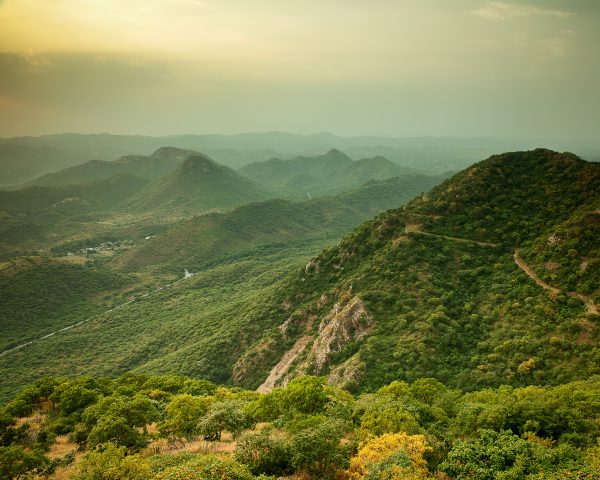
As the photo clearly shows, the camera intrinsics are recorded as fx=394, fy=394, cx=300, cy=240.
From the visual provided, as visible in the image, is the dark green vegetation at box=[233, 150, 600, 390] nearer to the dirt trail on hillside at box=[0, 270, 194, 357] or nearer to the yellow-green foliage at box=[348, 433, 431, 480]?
the yellow-green foliage at box=[348, 433, 431, 480]

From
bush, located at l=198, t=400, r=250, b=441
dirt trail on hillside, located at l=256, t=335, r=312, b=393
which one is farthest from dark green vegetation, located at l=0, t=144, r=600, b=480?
dirt trail on hillside, located at l=256, t=335, r=312, b=393

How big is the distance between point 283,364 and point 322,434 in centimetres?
5107

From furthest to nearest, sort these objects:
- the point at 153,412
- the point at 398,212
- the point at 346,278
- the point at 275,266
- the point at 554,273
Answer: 1. the point at 275,266
2. the point at 398,212
3. the point at 346,278
4. the point at 554,273
5. the point at 153,412

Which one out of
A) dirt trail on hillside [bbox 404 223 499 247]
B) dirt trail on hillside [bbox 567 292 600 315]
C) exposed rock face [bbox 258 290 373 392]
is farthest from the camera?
dirt trail on hillside [bbox 404 223 499 247]

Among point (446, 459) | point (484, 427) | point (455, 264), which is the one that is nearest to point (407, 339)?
point (455, 264)

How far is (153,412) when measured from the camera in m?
37.6

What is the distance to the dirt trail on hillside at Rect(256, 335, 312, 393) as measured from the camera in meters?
73.2

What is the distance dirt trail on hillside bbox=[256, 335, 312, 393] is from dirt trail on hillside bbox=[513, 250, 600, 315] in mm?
40865

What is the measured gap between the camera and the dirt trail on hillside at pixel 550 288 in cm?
5553

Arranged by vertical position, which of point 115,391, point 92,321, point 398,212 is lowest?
A: point 92,321

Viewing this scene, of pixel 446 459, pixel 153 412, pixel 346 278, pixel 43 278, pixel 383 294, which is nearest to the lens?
pixel 446 459

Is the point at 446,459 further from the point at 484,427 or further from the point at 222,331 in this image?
the point at 222,331

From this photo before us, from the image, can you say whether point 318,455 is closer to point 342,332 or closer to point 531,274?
point 342,332

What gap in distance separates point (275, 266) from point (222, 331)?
78.8 meters
